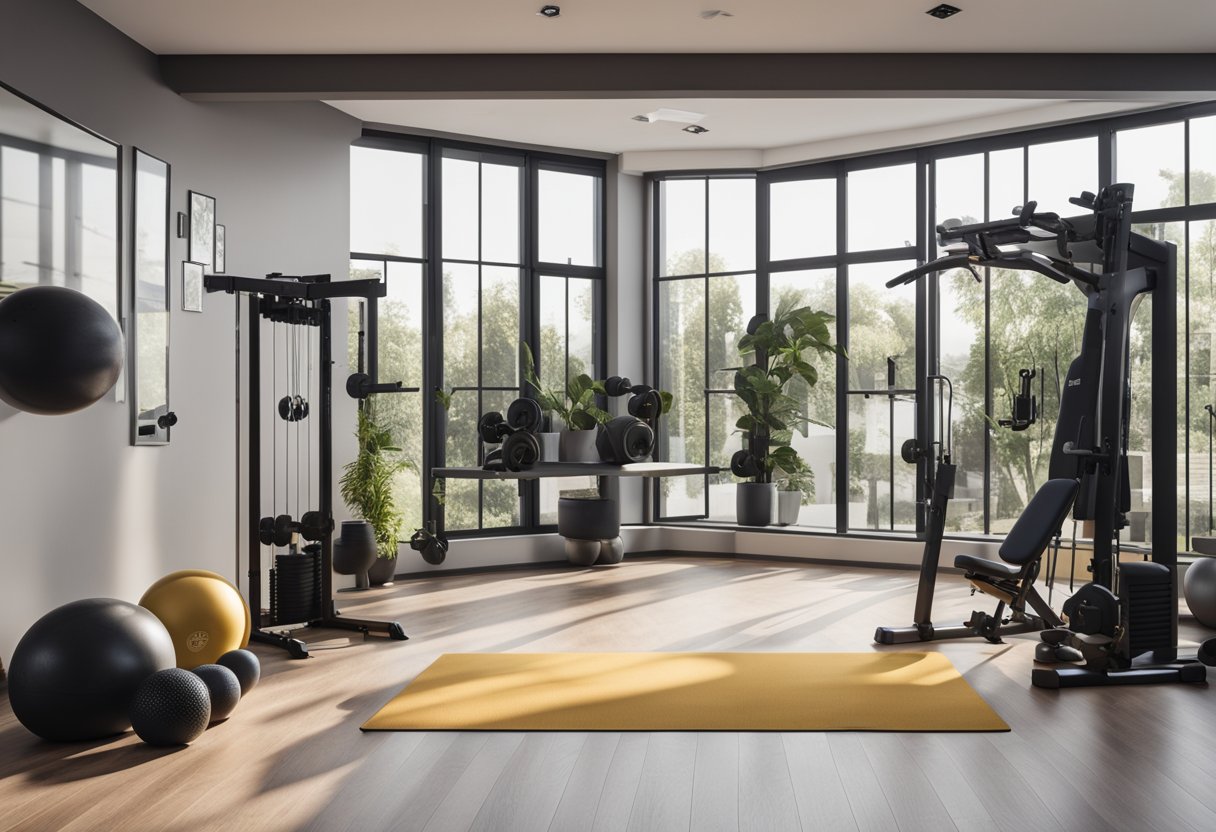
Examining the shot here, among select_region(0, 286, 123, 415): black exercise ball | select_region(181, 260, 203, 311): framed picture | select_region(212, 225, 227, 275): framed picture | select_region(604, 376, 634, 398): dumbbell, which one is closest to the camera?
select_region(0, 286, 123, 415): black exercise ball

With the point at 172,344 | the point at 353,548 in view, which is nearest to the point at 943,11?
the point at 172,344

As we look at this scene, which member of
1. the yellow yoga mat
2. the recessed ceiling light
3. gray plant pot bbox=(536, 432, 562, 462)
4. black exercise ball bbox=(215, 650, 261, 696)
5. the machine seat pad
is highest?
the recessed ceiling light

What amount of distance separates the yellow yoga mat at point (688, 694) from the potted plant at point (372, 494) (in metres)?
2.08

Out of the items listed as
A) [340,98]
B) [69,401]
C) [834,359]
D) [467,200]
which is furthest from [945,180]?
[69,401]

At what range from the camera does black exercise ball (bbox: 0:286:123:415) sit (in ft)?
10.8

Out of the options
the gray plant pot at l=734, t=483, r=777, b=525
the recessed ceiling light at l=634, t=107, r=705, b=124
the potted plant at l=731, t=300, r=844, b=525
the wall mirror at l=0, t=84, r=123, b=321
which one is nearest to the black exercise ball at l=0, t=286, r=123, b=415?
the wall mirror at l=0, t=84, r=123, b=321

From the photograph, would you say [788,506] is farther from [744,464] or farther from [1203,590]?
[1203,590]

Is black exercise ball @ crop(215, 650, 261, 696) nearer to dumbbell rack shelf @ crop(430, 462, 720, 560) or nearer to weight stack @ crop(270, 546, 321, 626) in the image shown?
weight stack @ crop(270, 546, 321, 626)

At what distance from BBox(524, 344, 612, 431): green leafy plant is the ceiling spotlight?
3.50 m

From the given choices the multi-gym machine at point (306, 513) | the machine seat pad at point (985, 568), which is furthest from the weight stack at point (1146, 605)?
the multi-gym machine at point (306, 513)

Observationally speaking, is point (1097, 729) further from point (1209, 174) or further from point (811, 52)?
point (1209, 174)

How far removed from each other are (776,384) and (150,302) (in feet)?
15.2

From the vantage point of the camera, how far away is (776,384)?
8234mm

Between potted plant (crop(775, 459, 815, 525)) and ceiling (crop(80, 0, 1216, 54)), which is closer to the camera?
ceiling (crop(80, 0, 1216, 54))
